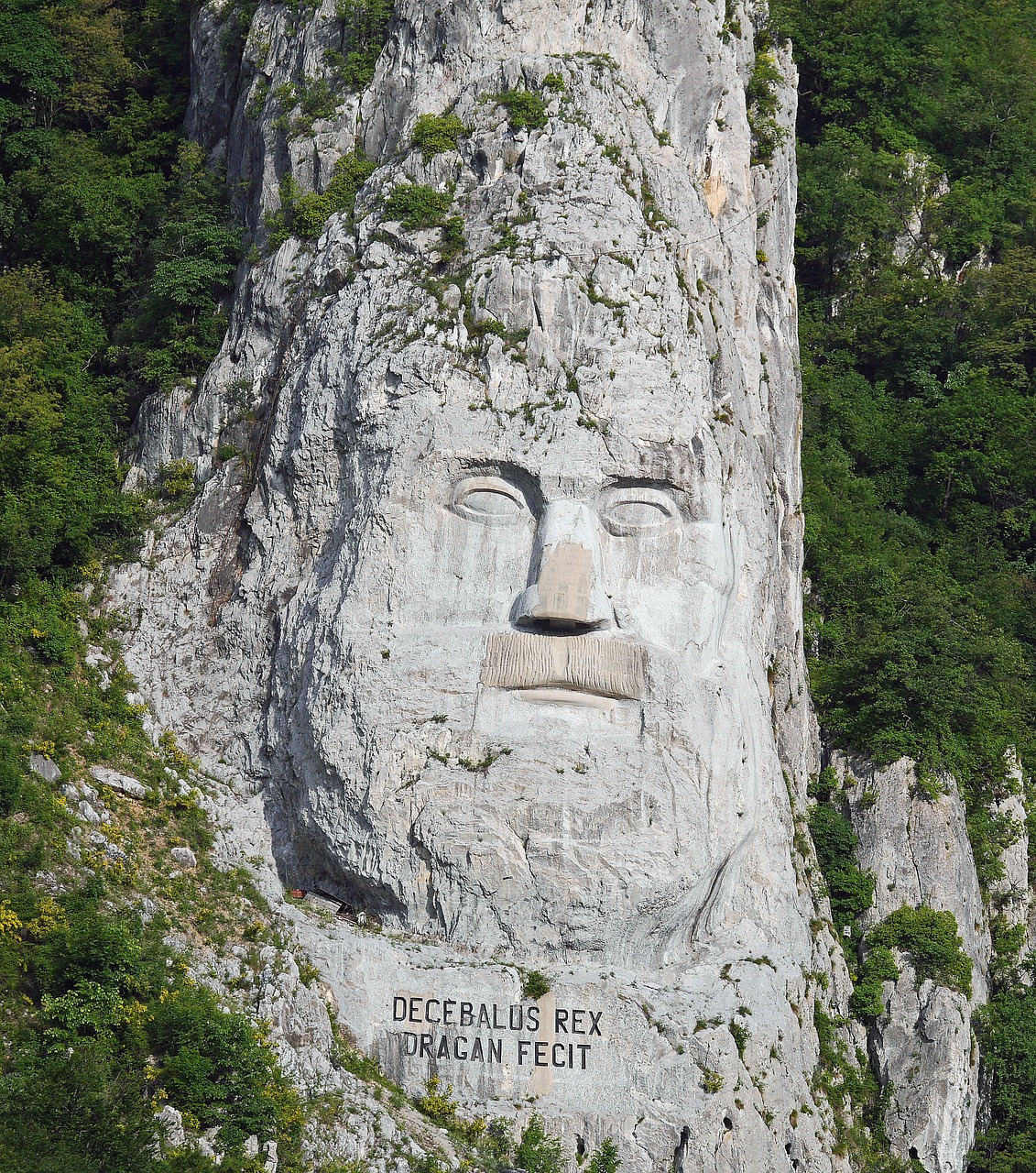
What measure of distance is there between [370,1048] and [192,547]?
1018 cm

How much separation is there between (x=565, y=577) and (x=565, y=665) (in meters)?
1.44

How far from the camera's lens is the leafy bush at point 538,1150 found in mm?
25156

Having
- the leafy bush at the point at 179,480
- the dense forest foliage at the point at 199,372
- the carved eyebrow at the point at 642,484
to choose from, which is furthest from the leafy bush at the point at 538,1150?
the leafy bush at the point at 179,480

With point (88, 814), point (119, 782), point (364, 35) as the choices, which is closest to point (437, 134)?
point (364, 35)

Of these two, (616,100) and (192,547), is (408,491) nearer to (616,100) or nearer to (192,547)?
(192,547)

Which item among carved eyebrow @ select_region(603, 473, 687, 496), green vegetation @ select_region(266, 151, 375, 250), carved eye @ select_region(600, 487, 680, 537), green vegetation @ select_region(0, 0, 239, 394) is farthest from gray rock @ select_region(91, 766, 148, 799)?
green vegetation @ select_region(266, 151, 375, 250)

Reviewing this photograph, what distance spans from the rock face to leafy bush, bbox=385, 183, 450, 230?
8 cm

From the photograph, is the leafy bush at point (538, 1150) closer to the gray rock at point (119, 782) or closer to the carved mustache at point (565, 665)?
the carved mustache at point (565, 665)

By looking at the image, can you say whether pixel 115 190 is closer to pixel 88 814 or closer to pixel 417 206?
pixel 417 206

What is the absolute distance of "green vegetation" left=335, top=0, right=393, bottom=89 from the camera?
1389 inches

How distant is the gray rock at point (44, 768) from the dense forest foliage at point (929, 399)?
15820 mm

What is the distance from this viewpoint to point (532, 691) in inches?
1124

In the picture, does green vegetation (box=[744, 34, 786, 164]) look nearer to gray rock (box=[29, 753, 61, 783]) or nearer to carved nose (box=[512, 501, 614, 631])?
carved nose (box=[512, 501, 614, 631])

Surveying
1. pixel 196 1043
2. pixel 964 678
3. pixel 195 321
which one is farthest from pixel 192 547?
pixel 964 678
